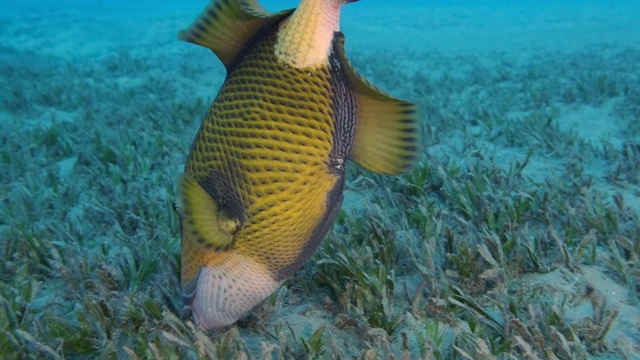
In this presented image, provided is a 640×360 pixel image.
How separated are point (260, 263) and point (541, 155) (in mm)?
3446

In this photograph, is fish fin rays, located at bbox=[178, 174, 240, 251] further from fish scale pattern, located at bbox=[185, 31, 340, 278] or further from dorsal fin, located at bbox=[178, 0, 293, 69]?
dorsal fin, located at bbox=[178, 0, 293, 69]

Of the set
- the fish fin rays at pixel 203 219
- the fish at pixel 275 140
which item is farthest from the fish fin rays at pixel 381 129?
the fish fin rays at pixel 203 219

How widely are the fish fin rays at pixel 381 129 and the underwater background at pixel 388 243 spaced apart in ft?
2.50

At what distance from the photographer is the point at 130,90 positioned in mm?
7879

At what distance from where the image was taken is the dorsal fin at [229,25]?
1.36 m

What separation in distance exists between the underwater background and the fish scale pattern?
56cm

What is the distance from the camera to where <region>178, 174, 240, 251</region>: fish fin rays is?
138 cm

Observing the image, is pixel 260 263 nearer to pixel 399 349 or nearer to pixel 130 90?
pixel 399 349

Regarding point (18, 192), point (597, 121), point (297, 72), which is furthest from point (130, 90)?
point (297, 72)

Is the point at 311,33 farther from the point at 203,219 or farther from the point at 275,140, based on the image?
the point at 203,219

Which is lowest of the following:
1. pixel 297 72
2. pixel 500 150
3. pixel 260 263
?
pixel 500 150

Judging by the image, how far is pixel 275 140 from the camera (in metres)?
1.33

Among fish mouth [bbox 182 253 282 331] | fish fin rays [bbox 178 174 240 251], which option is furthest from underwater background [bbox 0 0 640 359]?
fish fin rays [bbox 178 174 240 251]

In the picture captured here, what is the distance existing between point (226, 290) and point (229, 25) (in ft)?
2.70
